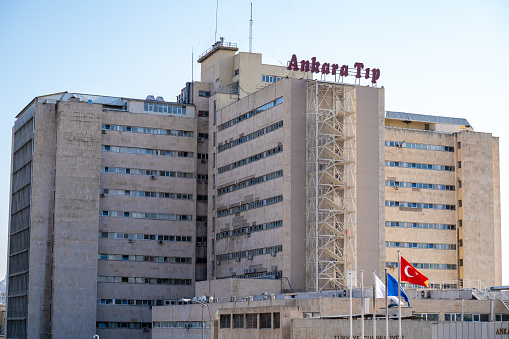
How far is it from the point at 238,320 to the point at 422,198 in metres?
60.2

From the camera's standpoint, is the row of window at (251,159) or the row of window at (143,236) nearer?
the row of window at (251,159)

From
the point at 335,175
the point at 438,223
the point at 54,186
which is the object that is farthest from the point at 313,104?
the point at 54,186

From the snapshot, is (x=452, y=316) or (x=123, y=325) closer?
(x=452, y=316)

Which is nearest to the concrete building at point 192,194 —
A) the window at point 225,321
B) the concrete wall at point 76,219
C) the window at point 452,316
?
the concrete wall at point 76,219

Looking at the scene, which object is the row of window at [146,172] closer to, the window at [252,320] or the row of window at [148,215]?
the row of window at [148,215]

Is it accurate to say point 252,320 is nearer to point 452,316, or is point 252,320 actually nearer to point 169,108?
point 452,316

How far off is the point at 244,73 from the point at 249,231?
27.3 m

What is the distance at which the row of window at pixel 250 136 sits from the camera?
120m

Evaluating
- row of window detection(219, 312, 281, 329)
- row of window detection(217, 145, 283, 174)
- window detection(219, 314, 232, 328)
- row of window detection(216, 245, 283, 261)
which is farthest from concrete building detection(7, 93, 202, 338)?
row of window detection(219, 312, 281, 329)

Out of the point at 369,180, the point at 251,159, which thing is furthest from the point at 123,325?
the point at 369,180

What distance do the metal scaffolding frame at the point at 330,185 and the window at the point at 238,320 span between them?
31210 mm

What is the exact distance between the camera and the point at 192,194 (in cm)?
14200

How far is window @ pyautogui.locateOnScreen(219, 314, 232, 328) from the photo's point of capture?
85812 millimetres

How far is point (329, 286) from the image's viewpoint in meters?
115
